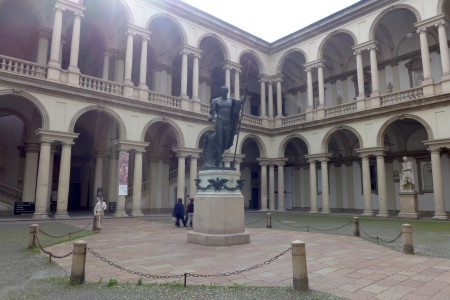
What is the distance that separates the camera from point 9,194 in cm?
1867

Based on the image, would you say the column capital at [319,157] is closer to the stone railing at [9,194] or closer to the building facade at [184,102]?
the building facade at [184,102]

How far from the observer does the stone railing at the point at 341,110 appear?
21.7 m

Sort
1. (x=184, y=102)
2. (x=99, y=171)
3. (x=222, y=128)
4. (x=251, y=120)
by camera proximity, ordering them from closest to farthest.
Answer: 1. (x=222, y=128)
2. (x=184, y=102)
3. (x=99, y=171)
4. (x=251, y=120)

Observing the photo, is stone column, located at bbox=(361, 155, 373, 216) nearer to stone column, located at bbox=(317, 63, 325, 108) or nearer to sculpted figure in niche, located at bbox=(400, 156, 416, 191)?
sculpted figure in niche, located at bbox=(400, 156, 416, 191)

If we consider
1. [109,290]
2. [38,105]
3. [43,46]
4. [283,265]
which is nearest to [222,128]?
[283,265]

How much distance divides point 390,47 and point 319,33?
17.9ft

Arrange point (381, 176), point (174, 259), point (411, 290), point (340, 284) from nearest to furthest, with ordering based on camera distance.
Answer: point (411, 290) < point (340, 284) < point (174, 259) < point (381, 176)

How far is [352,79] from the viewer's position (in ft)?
84.8

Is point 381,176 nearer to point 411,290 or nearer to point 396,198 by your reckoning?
point 396,198

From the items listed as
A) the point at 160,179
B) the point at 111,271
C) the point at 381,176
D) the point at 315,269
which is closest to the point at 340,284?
the point at 315,269

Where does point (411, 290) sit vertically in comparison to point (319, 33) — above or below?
below

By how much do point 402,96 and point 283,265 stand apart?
56.5 feet

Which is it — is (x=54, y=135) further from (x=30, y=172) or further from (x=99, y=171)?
(x=99, y=171)

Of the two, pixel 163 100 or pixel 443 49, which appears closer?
pixel 443 49
